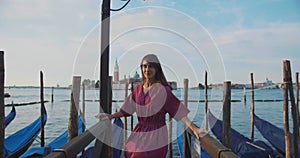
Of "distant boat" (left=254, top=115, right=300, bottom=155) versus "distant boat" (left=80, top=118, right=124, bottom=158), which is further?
"distant boat" (left=254, top=115, right=300, bottom=155)

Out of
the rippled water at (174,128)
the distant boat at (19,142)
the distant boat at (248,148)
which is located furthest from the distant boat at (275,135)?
the distant boat at (19,142)

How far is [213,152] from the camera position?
1.36 metres

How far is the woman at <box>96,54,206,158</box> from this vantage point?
1656 millimetres

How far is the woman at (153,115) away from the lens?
1.66 metres

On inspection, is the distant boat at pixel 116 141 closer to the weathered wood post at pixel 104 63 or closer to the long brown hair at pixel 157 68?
the weathered wood post at pixel 104 63

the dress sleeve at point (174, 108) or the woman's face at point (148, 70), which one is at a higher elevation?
the woman's face at point (148, 70)

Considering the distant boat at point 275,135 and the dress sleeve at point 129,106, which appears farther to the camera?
the distant boat at point 275,135

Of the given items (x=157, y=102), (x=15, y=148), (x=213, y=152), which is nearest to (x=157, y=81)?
(x=157, y=102)

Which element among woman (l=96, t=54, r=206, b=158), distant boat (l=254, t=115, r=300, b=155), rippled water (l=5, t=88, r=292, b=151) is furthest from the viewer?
distant boat (l=254, t=115, r=300, b=155)

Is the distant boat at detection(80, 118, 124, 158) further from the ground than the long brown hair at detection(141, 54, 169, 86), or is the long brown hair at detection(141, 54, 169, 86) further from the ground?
the long brown hair at detection(141, 54, 169, 86)

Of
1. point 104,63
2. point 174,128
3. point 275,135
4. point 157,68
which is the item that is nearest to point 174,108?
point 157,68

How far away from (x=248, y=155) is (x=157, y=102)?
3726 mm

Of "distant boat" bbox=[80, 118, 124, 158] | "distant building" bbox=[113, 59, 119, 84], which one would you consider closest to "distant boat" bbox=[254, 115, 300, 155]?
"distant boat" bbox=[80, 118, 124, 158]

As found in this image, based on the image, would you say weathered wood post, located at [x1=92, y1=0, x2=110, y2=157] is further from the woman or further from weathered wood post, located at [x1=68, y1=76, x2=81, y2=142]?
weathered wood post, located at [x1=68, y1=76, x2=81, y2=142]
